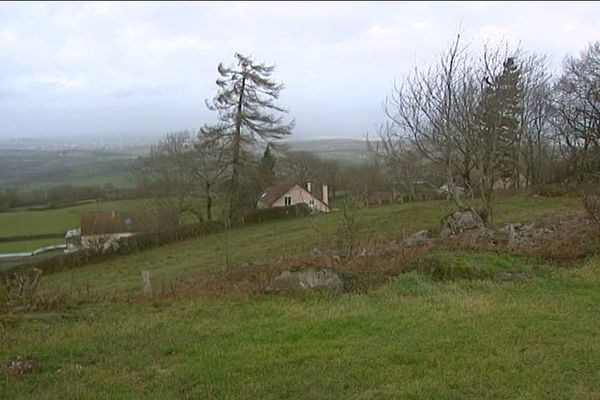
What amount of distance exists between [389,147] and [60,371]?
1376 cm

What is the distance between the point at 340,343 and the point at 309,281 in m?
2.95

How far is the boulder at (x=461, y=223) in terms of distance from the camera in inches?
621

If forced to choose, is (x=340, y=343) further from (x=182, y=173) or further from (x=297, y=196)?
(x=297, y=196)

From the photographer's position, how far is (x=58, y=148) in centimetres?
6888

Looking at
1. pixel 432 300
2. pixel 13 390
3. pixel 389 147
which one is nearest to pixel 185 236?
pixel 389 147

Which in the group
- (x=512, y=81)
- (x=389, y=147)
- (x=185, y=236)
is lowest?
(x=185, y=236)

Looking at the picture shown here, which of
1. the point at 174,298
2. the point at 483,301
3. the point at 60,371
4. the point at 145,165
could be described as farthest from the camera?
the point at 145,165

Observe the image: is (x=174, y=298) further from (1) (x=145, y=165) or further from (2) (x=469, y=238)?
(1) (x=145, y=165)

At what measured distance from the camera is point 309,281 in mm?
9102

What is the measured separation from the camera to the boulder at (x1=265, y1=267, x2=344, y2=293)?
29.6 feet

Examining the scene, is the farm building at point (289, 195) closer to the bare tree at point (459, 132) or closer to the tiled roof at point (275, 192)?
the tiled roof at point (275, 192)

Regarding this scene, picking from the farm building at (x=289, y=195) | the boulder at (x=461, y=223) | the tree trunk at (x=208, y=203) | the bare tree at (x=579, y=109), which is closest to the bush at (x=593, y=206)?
the boulder at (x=461, y=223)

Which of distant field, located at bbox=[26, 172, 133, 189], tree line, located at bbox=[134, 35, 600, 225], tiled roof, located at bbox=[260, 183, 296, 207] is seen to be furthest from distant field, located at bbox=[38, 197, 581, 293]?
distant field, located at bbox=[26, 172, 133, 189]

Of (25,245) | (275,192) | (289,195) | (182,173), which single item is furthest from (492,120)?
(289,195)
